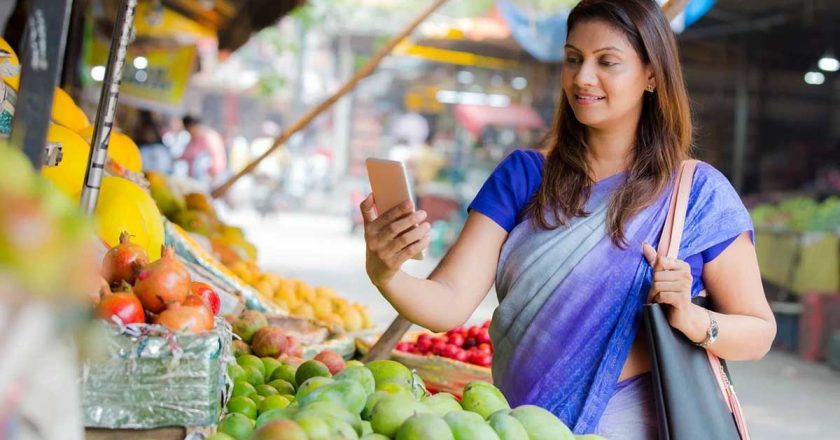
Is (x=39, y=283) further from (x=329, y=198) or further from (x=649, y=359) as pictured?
(x=329, y=198)

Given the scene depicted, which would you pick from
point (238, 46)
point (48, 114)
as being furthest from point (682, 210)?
point (238, 46)

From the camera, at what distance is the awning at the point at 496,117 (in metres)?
22.4

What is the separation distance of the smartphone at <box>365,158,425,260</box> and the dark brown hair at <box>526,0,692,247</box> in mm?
532

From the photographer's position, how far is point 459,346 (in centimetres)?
424

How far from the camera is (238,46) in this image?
10.1m

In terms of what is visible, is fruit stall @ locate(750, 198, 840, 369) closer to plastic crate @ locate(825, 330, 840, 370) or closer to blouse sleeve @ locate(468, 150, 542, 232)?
plastic crate @ locate(825, 330, 840, 370)

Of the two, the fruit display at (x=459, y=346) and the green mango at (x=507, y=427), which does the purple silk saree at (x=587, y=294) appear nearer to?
the green mango at (x=507, y=427)

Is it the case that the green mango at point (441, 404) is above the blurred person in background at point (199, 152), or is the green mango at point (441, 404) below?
below

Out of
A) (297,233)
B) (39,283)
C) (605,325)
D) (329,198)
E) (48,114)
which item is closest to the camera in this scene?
(39,283)

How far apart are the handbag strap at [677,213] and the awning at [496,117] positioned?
19531mm

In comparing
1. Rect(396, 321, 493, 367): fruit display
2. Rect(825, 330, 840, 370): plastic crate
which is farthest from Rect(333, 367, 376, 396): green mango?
Rect(825, 330, 840, 370): plastic crate

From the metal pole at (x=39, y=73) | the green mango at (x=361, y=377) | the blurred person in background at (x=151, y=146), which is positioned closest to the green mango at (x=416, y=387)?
the green mango at (x=361, y=377)

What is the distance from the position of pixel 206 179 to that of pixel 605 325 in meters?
13.2

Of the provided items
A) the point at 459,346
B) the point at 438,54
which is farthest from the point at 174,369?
the point at 438,54
